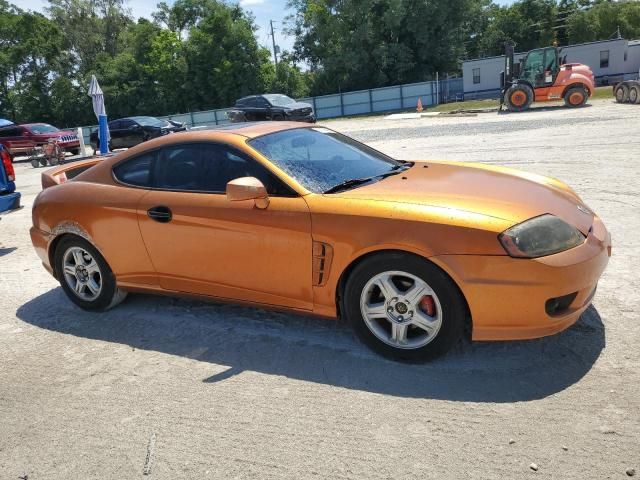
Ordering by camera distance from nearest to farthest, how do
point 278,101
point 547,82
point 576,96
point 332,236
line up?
point 332,236 → point 576,96 → point 547,82 → point 278,101

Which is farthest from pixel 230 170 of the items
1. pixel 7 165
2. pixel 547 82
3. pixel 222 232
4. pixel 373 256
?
pixel 547 82

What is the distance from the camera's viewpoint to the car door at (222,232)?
3.48 metres

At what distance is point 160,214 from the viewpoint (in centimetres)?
400

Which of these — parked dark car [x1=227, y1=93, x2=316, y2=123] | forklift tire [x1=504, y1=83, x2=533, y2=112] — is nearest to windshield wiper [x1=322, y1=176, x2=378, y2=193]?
forklift tire [x1=504, y1=83, x2=533, y2=112]

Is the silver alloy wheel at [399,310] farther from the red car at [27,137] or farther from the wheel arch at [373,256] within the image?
the red car at [27,137]

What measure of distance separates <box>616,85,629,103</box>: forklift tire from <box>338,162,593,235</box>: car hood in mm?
20950

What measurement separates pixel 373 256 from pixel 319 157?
3.60ft

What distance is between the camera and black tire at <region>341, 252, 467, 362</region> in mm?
3043

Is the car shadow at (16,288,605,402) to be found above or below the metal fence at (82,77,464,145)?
below

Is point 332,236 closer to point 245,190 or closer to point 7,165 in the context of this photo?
point 245,190

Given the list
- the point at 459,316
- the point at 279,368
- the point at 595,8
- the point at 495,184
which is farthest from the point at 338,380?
the point at 595,8

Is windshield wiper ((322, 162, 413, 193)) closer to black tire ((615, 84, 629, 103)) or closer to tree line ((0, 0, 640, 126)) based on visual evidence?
black tire ((615, 84, 629, 103))

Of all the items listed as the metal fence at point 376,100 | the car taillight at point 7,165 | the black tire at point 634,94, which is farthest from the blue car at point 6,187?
the metal fence at point 376,100

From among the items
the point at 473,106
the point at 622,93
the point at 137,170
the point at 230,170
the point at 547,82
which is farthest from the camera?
the point at 473,106
